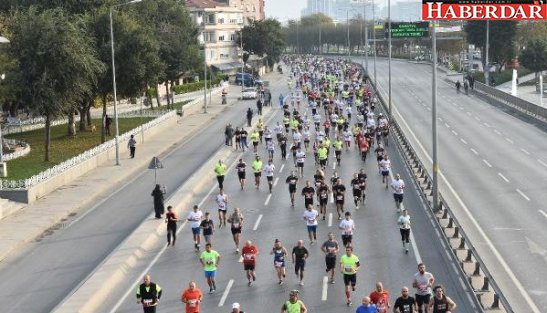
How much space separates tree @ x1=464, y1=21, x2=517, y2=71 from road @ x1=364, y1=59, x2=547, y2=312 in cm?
2485

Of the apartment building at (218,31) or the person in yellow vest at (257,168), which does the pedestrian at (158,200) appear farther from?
the apartment building at (218,31)

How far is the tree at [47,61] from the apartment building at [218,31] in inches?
3023

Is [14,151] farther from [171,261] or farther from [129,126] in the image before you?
[171,261]

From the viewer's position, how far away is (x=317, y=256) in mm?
23922

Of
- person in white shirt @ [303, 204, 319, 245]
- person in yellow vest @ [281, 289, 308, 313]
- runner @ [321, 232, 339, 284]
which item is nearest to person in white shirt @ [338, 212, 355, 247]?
person in white shirt @ [303, 204, 319, 245]

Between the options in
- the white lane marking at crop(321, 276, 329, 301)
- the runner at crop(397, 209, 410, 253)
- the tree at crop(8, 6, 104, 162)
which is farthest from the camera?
the tree at crop(8, 6, 104, 162)

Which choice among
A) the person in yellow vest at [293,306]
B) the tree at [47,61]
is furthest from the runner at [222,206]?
the tree at [47,61]

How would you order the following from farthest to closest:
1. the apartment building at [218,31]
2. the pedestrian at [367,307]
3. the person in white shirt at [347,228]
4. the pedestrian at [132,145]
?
the apartment building at [218,31] < the pedestrian at [132,145] < the person in white shirt at [347,228] < the pedestrian at [367,307]

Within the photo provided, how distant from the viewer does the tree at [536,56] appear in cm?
8688

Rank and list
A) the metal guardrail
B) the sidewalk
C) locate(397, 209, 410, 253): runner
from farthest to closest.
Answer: the sidewalk < locate(397, 209, 410, 253): runner < the metal guardrail

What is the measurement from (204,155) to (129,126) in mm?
14671

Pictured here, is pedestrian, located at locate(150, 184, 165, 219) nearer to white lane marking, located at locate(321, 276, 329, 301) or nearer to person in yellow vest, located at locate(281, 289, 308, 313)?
white lane marking, located at locate(321, 276, 329, 301)

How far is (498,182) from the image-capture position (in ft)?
117

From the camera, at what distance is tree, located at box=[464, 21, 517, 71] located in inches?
3782
